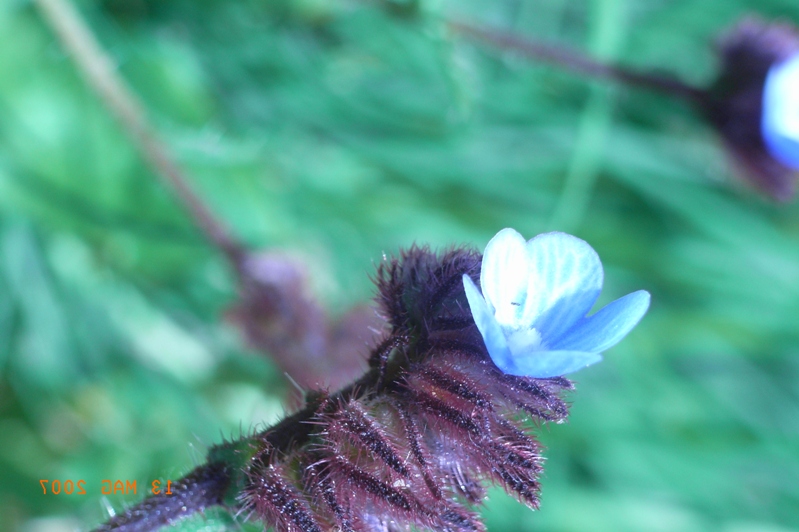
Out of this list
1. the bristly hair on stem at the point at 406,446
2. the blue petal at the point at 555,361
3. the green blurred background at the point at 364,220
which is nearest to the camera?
the blue petal at the point at 555,361

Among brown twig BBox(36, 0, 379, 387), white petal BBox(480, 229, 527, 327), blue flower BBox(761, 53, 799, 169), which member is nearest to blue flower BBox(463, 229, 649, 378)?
white petal BBox(480, 229, 527, 327)

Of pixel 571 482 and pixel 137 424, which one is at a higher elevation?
pixel 137 424

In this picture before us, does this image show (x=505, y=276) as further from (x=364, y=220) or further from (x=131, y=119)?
(x=364, y=220)

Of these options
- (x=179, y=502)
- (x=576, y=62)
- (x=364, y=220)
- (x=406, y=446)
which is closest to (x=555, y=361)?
(x=406, y=446)

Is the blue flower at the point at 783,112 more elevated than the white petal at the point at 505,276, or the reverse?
the blue flower at the point at 783,112

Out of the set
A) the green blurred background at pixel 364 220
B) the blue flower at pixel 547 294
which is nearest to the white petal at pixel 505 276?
the blue flower at pixel 547 294

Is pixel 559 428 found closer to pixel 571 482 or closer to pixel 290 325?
pixel 571 482

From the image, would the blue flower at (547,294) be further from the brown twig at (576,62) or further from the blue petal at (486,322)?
the brown twig at (576,62)

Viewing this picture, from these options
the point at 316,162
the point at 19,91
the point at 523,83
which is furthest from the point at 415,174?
the point at 19,91
